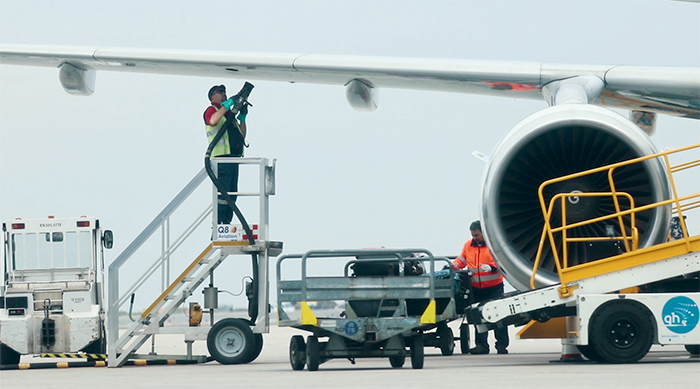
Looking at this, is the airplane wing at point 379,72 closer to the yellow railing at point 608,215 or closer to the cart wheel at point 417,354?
the yellow railing at point 608,215

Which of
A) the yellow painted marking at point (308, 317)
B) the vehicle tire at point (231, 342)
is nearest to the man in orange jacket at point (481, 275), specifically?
the vehicle tire at point (231, 342)

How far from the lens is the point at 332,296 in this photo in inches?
434

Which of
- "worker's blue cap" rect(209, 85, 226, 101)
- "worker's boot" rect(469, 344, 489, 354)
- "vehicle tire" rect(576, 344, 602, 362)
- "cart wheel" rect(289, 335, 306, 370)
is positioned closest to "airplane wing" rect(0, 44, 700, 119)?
"worker's blue cap" rect(209, 85, 226, 101)

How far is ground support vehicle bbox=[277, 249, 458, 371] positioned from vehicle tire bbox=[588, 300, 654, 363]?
63.1 inches

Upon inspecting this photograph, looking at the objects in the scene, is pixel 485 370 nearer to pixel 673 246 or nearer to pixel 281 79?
pixel 673 246

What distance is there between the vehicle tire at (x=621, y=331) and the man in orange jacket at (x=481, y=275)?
147 inches

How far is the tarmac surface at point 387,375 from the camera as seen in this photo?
8078mm

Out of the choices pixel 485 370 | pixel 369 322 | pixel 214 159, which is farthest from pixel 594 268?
pixel 214 159

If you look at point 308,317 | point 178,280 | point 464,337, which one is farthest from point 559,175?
point 178,280

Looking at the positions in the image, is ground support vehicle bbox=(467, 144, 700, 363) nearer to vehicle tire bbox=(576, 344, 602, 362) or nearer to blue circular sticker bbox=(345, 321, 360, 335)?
vehicle tire bbox=(576, 344, 602, 362)

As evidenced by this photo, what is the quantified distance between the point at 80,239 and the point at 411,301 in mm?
5218

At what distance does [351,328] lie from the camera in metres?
10.6

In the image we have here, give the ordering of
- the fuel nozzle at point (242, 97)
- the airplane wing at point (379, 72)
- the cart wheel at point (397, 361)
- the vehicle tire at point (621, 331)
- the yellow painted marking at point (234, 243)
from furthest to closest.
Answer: the fuel nozzle at point (242, 97), the yellow painted marking at point (234, 243), the airplane wing at point (379, 72), the cart wheel at point (397, 361), the vehicle tire at point (621, 331)

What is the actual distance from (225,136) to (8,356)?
3.97 m
